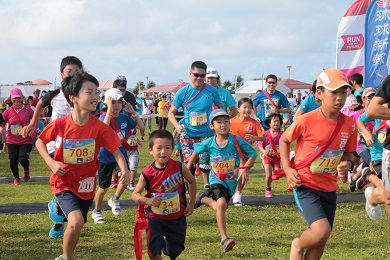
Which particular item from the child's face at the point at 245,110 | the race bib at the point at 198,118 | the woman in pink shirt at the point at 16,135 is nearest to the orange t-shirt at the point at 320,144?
the race bib at the point at 198,118

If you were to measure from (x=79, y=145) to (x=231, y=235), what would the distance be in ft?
8.43

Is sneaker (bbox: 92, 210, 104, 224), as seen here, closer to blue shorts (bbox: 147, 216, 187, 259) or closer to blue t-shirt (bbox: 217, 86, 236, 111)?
blue shorts (bbox: 147, 216, 187, 259)

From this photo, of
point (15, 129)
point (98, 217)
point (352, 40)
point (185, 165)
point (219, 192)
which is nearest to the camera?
point (185, 165)

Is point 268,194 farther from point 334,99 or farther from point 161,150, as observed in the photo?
point 334,99

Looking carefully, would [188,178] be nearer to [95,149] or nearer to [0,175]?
[95,149]

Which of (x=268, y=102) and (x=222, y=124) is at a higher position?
(x=268, y=102)

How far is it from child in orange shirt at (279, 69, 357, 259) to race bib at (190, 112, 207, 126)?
418 centimetres

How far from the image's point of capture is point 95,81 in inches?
233

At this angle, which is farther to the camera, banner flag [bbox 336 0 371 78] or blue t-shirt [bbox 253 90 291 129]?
banner flag [bbox 336 0 371 78]

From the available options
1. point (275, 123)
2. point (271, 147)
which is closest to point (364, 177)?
point (271, 147)

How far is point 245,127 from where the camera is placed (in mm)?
10242

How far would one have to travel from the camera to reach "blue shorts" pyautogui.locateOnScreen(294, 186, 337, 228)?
5.14 meters

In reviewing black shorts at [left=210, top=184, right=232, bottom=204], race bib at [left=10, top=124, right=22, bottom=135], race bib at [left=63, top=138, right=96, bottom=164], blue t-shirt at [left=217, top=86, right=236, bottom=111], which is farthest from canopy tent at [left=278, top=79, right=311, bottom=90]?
race bib at [left=63, top=138, right=96, bottom=164]

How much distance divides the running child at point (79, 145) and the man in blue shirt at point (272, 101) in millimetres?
8052
